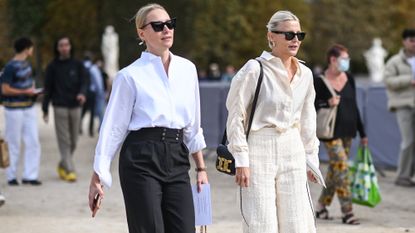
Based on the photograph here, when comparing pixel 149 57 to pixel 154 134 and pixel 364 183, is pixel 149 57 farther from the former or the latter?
pixel 364 183

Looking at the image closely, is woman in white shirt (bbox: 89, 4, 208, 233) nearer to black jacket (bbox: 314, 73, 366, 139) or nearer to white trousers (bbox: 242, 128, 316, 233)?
white trousers (bbox: 242, 128, 316, 233)

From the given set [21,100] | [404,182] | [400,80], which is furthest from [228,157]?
[404,182]

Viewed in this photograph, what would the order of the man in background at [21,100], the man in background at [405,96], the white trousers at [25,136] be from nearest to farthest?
→ the man in background at [21,100], the white trousers at [25,136], the man in background at [405,96]

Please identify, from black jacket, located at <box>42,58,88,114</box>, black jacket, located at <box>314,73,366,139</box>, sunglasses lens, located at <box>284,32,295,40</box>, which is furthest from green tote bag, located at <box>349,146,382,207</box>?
black jacket, located at <box>42,58,88,114</box>

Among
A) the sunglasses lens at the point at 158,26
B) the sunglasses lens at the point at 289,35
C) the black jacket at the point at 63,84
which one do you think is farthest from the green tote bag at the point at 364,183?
the sunglasses lens at the point at 158,26

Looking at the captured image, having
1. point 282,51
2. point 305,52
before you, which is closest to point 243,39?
point 305,52

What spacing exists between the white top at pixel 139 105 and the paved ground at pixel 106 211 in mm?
3767

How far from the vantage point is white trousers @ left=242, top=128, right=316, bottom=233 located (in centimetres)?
→ 607

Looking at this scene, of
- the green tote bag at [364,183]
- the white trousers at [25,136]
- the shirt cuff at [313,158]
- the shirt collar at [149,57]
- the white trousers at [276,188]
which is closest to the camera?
the shirt collar at [149,57]

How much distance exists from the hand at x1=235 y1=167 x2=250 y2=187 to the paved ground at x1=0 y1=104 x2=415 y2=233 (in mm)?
3250

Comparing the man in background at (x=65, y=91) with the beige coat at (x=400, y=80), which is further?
the man in background at (x=65, y=91)

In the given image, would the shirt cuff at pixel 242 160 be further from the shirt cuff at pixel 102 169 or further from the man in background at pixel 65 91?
the man in background at pixel 65 91

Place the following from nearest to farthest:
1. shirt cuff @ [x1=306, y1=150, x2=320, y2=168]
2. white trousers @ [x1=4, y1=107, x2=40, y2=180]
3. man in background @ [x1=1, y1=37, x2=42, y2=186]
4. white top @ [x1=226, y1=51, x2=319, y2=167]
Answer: white top @ [x1=226, y1=51, x2=319, y2=167] < shirt cuff @ [x1=306, y1=150, x2=320, y2=168] < man in background @ [x1=1, y1=37, x2=42, y2=186] < white trousers @ [x1=4, y1=107, x2=40, y2=180]

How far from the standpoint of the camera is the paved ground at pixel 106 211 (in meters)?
9.56
